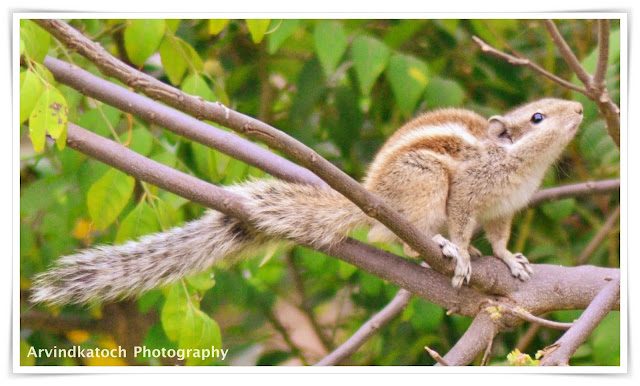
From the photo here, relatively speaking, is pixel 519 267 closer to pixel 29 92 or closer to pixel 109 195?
pixel 109 195

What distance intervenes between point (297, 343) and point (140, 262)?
3.72ft

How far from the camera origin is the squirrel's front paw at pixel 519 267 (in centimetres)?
195

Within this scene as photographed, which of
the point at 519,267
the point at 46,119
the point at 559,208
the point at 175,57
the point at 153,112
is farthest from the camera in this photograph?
the point at 559,208

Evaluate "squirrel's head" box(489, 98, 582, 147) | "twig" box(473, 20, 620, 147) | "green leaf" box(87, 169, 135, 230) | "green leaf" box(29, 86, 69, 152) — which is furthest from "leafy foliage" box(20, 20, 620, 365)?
"twig" box(473, 20, 620, 147)

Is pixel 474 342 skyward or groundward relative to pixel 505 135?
groundward

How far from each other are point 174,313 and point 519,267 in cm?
→ 91

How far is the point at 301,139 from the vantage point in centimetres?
260

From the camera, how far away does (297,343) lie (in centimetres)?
289

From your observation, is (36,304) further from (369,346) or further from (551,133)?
(551,133)

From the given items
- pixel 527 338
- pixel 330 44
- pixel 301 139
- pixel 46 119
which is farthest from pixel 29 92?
pixel 527 338

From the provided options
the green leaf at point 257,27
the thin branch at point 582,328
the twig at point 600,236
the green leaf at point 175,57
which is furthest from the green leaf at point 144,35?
the twig at point 600,236

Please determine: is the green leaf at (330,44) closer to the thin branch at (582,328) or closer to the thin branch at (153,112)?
the thin branch at (153,112)

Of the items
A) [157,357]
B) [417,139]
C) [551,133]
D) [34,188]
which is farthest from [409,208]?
[34,188]

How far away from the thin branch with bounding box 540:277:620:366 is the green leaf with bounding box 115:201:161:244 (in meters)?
1.03
